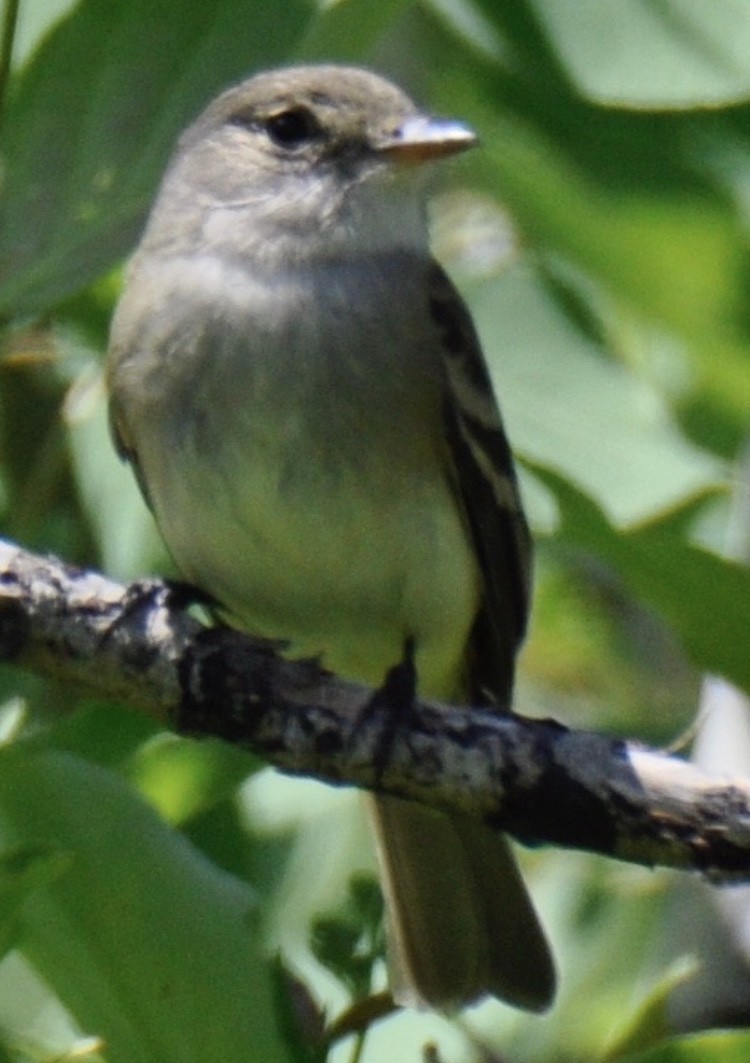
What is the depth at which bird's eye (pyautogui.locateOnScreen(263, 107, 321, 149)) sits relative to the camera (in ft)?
10.7

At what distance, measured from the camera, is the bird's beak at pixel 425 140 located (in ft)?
9.65

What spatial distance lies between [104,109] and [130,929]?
3.50ft

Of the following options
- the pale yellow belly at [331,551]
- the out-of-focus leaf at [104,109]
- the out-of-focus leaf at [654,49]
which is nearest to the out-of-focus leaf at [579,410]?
the pale yellow belly at [331,551]

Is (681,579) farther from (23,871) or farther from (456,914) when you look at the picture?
(456,914)

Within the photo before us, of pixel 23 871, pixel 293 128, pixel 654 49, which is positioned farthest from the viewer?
pixel 293 128

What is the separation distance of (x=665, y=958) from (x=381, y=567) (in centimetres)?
70

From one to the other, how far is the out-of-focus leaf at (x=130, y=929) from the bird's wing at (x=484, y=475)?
4.43ft

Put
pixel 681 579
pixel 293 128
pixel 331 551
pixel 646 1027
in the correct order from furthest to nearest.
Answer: pixel 293 128
pixel 331 551
pixel 646 1027
pixel 681 579

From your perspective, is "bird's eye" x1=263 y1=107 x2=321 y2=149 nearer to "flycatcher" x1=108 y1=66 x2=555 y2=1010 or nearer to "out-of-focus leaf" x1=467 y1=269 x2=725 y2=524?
"flycatcher" x1=108 y1=66 x2=555 y2=1010

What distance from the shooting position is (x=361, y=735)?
2.30 m

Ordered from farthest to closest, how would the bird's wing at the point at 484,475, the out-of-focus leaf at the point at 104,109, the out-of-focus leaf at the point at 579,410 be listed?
1. the bird's wing at the point at 484,475
2. the out-of-focus leaf at the point at 579,410
3. the out-of-focus leaf at the point at 104,109

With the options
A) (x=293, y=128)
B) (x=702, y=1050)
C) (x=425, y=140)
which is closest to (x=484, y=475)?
(x=425, y=140)

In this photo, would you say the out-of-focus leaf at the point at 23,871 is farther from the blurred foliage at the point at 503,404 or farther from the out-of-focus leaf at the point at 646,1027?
the out-of-focus leaf at the point at 646,1027

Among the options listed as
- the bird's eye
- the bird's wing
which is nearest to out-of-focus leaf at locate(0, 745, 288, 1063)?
the bird's wing
